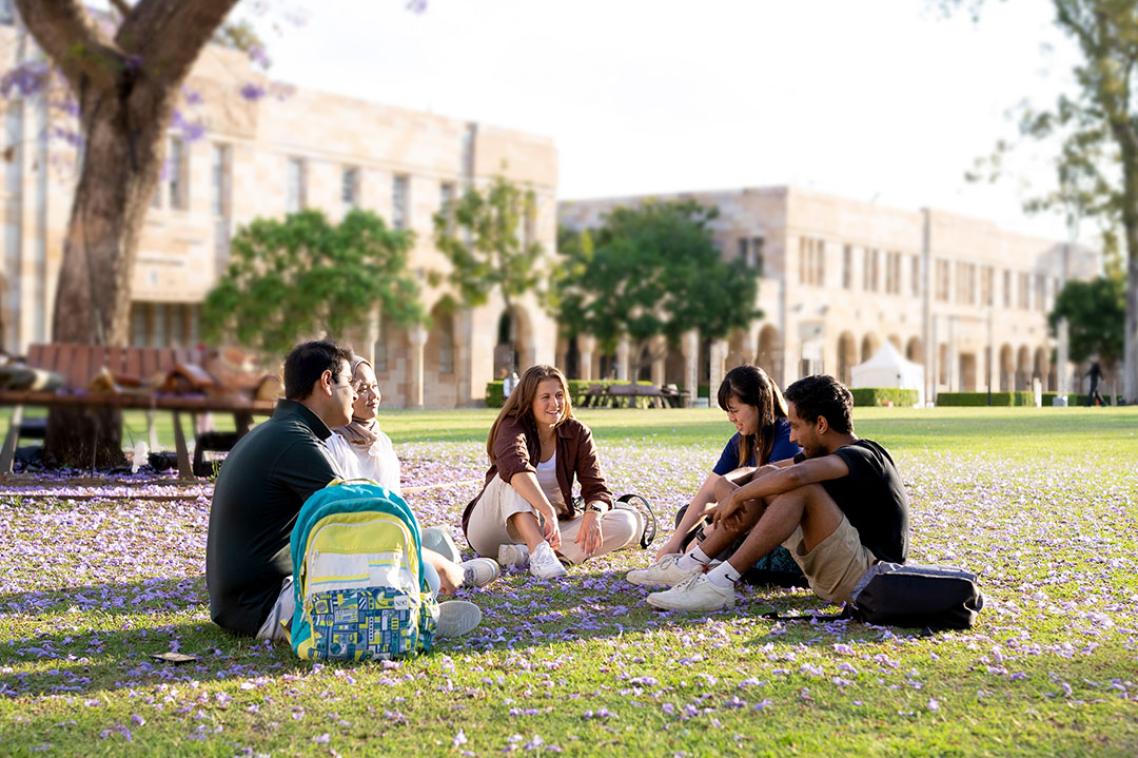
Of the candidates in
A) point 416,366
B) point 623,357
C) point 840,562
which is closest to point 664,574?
point 840,562

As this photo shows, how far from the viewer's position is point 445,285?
49.4 m

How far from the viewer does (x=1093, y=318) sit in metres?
74.7

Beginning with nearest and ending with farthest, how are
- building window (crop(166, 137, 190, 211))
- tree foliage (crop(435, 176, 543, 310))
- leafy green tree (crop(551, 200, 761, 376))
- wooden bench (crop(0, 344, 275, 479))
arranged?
wooden bench (crop(0, 344, 275, 479)), building window (crop(166, 137, 190, 211)), tree foliage (crop(435, 176, 543, 310)), leafy green tree (crop(551, 200, 761, 376))

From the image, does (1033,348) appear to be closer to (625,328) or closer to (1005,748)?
(625,328)

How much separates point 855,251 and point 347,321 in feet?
119

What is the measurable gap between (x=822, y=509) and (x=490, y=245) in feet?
131

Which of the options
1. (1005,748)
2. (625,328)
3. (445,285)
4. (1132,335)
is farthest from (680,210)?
(1005,748)

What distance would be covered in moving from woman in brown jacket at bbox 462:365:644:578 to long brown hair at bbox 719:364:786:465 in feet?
3.09

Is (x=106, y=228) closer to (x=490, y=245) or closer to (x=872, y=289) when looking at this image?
(x=490, y=245)

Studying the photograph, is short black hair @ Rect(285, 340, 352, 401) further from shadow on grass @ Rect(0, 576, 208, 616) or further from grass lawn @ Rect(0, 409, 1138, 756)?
shadow on grass @ Rect(0, 576, 208, 616)

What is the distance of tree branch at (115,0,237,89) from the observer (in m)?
6.34

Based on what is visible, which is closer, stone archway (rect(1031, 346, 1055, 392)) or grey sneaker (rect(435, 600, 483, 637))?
grey sneaker (rect(435, 600, 483, 637))

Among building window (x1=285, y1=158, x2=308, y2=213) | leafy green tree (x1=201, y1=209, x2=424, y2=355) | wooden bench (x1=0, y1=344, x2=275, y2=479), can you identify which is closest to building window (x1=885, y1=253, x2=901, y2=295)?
building window (x1=285, y1=158, x2=308, y2=213)

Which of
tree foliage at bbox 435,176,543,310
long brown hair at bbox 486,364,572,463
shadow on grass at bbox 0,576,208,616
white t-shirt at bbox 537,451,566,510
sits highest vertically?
tree foliage at bbox 435,176,543,310
